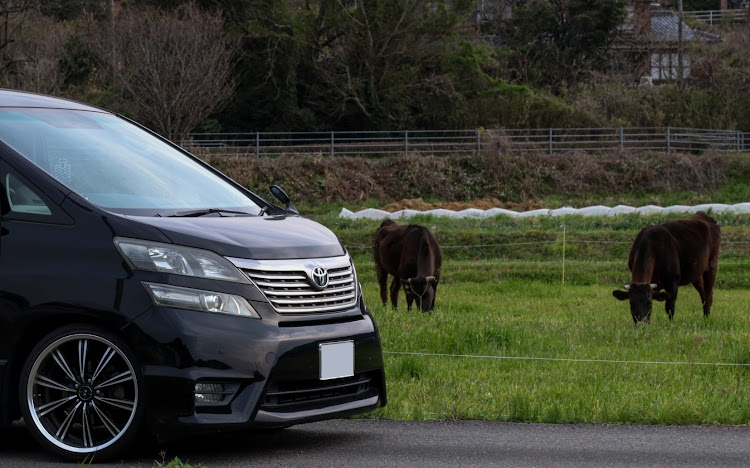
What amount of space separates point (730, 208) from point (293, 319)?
119 ft

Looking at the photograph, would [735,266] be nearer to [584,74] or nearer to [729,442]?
[729,442]

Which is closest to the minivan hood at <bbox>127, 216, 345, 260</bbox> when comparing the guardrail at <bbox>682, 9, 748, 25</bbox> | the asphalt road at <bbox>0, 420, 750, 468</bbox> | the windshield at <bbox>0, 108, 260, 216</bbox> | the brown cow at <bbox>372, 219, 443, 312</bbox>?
the windshield at <bbox>0, 108, 260, 216</bbox>

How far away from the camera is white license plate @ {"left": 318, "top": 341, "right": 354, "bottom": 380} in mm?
7121

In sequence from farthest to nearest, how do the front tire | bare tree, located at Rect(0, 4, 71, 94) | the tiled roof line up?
the tiled roof
bare tree, located at Rect(0, 4, 71, 94)
the front tire

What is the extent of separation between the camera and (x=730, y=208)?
40.5 meters

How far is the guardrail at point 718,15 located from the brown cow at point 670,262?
2455 inches

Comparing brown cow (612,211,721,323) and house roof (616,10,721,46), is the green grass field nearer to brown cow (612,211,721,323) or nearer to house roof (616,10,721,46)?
brown cow (612,211,721,323)

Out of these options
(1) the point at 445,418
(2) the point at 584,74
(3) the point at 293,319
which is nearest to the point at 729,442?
(1) the point at 445,418

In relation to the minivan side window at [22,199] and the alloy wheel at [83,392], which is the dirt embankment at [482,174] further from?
the alloy wheel at [83,392]

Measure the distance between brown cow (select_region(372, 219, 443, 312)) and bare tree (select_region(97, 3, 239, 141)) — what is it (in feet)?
89.8

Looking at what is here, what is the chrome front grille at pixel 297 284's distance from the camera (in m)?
6.96

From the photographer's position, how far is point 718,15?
289 feet

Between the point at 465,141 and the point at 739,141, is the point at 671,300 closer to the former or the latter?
the point at 465,141

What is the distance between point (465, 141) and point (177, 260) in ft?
166
